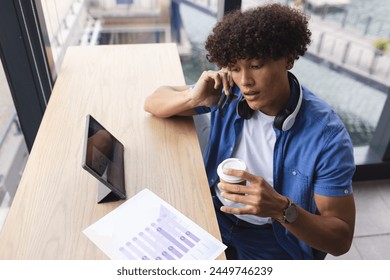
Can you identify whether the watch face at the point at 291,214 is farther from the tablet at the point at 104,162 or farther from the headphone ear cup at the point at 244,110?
the tablet at the point at 104,162

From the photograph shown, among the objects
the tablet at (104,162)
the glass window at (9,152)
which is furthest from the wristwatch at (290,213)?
the glass window at (9,152)

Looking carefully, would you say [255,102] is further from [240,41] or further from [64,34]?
[64,34]

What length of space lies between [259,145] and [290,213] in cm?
34

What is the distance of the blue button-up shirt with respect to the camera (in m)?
1.14

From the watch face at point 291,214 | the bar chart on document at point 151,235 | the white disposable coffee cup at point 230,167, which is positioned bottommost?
the bar chart on document at point 151,235

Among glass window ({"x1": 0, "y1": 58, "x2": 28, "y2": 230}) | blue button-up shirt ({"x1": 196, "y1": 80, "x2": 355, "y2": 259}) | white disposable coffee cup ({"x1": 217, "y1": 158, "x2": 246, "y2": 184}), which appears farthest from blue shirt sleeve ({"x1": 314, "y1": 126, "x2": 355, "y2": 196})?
glass window ({"x1": 0, "y1": 58, "x2": 28, "y2": 230})

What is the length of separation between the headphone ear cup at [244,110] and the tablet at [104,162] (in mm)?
454

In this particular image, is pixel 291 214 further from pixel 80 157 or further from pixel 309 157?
pixel 80 157

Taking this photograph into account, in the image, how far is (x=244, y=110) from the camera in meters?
1.32

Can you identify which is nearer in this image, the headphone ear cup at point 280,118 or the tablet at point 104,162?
the tablet at point 104,162

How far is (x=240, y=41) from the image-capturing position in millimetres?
1109

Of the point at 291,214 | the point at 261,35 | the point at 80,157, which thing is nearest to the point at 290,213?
the point at 291,214

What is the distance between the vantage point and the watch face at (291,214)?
1.06m
